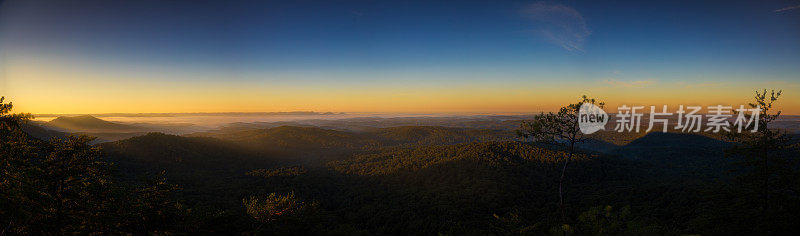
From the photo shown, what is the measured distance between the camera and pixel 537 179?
106312 millimetres

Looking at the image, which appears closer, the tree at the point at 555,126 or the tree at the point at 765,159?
the tree at the point at 765,159

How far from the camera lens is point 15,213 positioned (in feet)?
32.8

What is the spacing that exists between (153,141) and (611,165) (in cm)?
24806

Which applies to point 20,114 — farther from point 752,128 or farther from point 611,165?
point 611,165

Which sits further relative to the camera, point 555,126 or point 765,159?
point 555,126

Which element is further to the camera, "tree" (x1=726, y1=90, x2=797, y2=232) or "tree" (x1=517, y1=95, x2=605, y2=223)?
"tree" (x1=517, y1=95, x2=605, y2=223)

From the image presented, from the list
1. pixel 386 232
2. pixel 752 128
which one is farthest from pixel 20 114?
pixel 386 232

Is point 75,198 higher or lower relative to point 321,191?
higher

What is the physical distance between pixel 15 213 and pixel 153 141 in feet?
659

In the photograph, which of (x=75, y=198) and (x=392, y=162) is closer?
(x=75, y=198)

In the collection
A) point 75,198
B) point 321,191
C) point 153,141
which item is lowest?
point 321,191

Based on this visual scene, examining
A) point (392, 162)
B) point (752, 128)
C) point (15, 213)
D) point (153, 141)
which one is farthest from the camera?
point (153, 141)

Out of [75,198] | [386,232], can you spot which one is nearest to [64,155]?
[75,198]

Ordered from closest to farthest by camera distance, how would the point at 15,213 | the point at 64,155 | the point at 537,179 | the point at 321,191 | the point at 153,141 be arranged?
the point at 15,213 < the point at 64,155 < the point at 321,191 < the point at 537,179 < the point at 153,141
